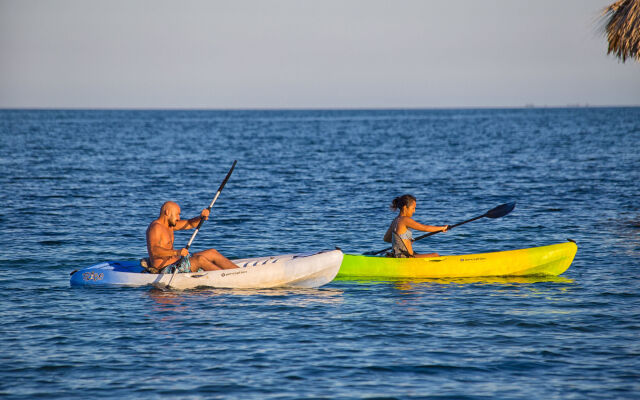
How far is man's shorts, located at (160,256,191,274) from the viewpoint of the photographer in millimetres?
12016

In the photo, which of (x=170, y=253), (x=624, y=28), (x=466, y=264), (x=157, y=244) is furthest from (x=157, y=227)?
(x=624, y=28)

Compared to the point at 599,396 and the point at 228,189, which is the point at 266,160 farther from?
the point at 599,396

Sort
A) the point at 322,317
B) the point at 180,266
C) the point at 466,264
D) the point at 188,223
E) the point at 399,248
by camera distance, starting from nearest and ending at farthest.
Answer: the point at 322,317, the point at 180,266, the point at 188,223, the point at 466,264, the point at 399,248

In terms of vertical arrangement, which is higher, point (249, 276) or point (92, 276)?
point (249, 276)

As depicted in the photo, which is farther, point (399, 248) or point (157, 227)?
point (399, 248)

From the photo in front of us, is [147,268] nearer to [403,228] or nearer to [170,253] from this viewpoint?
[170,253]

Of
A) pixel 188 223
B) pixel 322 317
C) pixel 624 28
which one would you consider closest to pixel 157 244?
pixel 188 223

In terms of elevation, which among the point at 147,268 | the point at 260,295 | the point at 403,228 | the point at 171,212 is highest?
the point at 171,212

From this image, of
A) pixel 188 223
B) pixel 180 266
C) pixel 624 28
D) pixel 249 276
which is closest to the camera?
pixel 180 266

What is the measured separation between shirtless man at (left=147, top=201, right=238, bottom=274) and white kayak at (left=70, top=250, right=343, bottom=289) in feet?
0.54

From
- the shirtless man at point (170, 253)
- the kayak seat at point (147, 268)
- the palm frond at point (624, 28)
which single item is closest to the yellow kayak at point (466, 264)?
the shirtless man at point (170, 253)

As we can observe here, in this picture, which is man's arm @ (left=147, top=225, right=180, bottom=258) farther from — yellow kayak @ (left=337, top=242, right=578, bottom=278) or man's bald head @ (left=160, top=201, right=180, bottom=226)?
yellow kayak @ (left=337, top=242, right=578, bottom=278)

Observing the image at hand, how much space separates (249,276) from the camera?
12.1 meters

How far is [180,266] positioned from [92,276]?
5.04 feet
